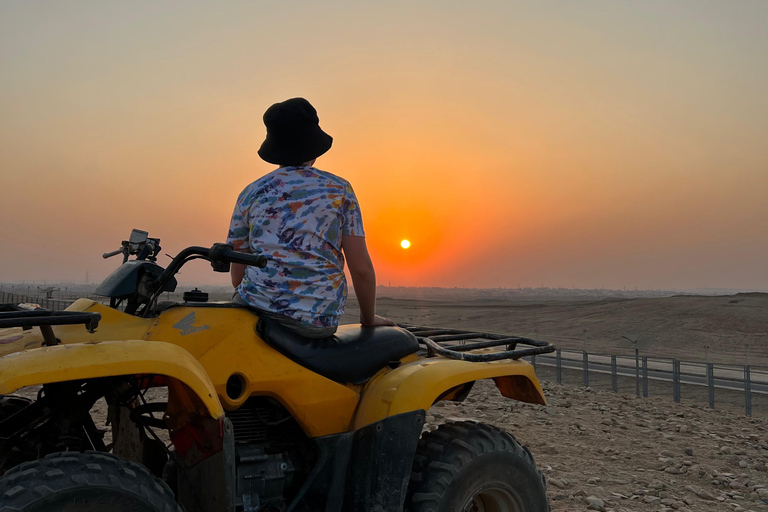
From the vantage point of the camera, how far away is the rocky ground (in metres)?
6.32

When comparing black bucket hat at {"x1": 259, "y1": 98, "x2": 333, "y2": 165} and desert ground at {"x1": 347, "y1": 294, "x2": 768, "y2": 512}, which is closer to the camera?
Answer: black bucket hat at {"x1": 259, "y1": 98, "x2": 333, "y2": 165}

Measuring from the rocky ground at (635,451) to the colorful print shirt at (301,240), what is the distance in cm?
400

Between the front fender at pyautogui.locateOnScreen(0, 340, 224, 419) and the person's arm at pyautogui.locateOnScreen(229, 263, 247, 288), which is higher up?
the person's arm at pyautogui.locateOnScreen(229, 263, 247, 288)

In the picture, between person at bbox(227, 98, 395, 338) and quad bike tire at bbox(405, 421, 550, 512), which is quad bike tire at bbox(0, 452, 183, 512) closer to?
person at bbox(227, 98, 395, 338)

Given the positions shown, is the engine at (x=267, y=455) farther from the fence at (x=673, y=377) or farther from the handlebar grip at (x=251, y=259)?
the fence at (x=673, y=377)

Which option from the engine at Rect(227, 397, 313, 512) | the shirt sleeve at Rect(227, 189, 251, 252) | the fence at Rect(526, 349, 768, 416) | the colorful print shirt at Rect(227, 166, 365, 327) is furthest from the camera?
the fence at Rect(526, 349, 768, 416)

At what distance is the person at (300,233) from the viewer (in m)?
3.04

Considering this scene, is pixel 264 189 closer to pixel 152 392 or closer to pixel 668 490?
pixel 668 490

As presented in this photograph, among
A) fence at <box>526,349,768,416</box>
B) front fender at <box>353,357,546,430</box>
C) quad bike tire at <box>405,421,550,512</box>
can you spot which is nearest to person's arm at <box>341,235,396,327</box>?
front fender at <box>353,357,546,430</box>

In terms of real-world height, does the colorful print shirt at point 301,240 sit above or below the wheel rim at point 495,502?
above

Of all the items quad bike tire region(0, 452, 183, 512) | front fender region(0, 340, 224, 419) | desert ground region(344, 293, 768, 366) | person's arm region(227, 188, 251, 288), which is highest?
person's arm region(227, 188, 251, 288)

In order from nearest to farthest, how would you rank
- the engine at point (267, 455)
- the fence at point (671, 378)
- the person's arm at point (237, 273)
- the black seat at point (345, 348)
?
the engine at point (267, 455)
the black seat at point (345, 348)
the person's arm at point (237, 273)
the fence at point (671, 378)

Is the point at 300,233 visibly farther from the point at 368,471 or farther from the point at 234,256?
the point at 368,471

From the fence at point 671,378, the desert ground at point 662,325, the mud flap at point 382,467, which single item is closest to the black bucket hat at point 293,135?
the mud flap at point 382,467
